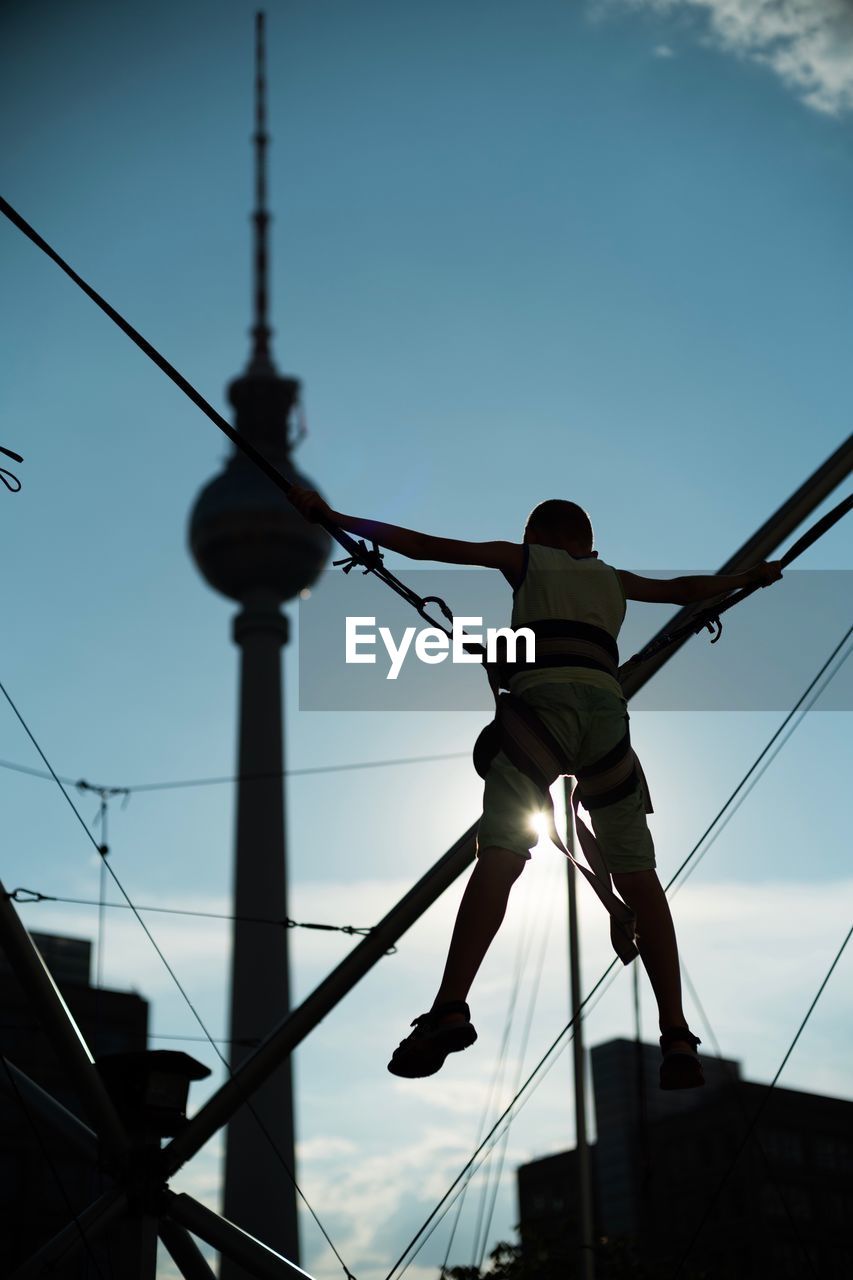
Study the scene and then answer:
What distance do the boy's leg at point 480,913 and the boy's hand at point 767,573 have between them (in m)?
1.93

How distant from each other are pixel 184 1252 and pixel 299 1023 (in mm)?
2297

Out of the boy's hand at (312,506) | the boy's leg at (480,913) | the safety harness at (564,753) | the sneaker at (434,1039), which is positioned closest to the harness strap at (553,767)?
the safety harness at (564,753)

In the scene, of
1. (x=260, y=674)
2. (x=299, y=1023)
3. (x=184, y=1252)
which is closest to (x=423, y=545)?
(x=299, y=1023)

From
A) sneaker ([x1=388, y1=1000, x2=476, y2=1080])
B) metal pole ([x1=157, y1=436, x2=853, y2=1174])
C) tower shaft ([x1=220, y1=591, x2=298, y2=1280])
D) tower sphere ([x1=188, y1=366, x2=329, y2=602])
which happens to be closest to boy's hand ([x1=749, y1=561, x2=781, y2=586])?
sneaker ([x1=388, y1=1000, x2=476, y2=1080])

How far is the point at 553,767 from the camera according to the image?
686 cm

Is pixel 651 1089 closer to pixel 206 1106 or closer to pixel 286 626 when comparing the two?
pixel 286 626

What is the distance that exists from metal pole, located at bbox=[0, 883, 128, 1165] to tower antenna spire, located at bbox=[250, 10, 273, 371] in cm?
11038

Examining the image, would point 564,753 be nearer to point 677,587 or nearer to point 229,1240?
point 677,587

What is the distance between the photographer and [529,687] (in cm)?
693

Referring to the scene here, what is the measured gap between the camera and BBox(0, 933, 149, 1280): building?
61.2 metres

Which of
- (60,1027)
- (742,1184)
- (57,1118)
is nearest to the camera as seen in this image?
(60,1027)

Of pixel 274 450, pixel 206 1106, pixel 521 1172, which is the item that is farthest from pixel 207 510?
pixel 206 1106

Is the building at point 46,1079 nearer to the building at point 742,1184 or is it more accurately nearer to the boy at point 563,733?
the building at point 742,1184

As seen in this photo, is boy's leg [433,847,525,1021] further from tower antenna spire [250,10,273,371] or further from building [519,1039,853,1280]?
tower antenna spire [250,10,273,371]
